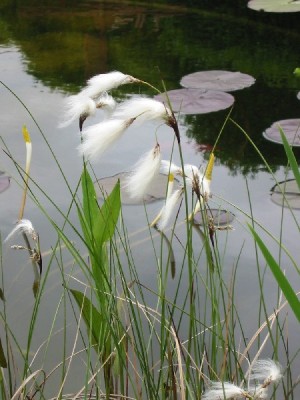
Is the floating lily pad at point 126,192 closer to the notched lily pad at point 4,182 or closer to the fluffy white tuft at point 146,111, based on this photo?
the notched lily pad at point 4,182

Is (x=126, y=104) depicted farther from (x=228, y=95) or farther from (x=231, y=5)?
(x=231, y=5)

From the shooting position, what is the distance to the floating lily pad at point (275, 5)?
3771mm

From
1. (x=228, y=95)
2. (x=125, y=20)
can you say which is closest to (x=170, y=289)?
(x=228, y=95)

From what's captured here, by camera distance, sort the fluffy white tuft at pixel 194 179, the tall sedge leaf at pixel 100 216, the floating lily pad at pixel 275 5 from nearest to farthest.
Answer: the fluffy white tuft at pixel 194 179 → the tall sedge leaf at pixel 100 216 → the floating lily pad at pixel 275 5

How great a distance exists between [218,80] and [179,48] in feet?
1.95

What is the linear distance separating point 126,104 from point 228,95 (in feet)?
6.28

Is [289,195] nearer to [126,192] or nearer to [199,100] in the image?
[126,192]

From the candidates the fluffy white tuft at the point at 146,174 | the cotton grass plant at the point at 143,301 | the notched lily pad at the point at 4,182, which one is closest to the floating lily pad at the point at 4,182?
the notched lily pad at the point at 4,182

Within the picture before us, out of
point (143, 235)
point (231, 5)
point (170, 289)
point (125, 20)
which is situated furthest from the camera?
point (231, 5)

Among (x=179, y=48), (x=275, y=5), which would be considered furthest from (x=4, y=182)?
(x=275, y=5)

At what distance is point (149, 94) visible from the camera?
2830 millimetres

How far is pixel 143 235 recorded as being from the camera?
1.75 meters

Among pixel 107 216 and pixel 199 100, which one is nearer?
pixel 107 216

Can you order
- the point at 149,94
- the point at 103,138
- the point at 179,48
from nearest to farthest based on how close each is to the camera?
the point at 103,138 → the point at 149,94 → the point at 179,48
